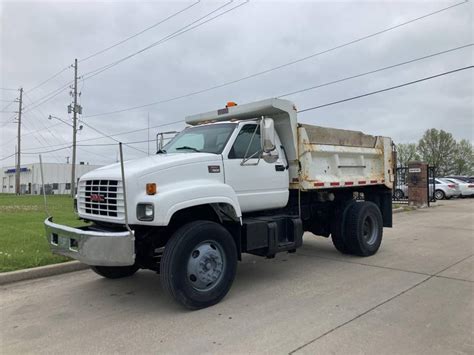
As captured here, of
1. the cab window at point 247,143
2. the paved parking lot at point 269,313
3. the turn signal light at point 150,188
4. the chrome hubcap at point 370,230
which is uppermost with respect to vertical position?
the cab window at point 247,143

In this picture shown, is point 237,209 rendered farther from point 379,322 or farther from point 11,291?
point 11,291

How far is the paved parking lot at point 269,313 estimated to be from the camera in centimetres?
375

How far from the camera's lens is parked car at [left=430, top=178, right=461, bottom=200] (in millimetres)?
27047

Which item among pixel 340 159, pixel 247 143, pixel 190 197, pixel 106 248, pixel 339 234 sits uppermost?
pixel 247 143

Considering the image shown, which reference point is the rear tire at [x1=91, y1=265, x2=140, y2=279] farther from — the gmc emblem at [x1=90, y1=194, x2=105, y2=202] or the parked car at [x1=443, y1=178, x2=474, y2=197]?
the parked car at [x1=443, y1=178, x2=474, y2=197]

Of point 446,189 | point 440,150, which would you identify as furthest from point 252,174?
point 440,150

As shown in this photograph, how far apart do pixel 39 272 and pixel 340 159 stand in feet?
18.4

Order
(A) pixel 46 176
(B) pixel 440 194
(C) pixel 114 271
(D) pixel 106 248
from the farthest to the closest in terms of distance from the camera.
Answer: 1. (A) pixel 46 176
2. (B) pixel 440 194
3. (C) pixel 114 271
4. (D) pixel 106 248

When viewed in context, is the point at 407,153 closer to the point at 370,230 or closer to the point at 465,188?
the point at 465,188

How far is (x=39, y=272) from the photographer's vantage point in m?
6.25

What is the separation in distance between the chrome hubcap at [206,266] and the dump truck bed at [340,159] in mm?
2243

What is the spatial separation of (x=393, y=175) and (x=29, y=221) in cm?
983

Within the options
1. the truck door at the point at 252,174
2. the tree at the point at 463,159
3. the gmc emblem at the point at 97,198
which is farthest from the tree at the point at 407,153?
the gmc emblem at the point at 97,198

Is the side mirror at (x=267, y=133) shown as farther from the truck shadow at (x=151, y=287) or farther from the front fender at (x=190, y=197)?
the truck shadow at (x=151, y=287)
